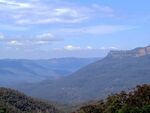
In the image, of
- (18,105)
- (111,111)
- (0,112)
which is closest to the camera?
(111,111)

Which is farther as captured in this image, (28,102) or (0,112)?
(28,102)

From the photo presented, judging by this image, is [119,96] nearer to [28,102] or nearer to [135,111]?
[135,111]

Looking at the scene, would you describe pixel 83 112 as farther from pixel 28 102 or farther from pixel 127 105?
pixel 28 102

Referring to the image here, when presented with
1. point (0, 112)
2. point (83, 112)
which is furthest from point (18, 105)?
point (83, 112)

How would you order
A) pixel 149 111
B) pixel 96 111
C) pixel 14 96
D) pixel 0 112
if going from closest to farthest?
1. pixel 149 111
2. pixel 96 111
3. pixel 0 112
4. pixel 14 96

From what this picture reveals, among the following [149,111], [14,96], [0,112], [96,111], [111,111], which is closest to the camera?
[149,111]

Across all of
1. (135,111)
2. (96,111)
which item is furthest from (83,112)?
(135,111)
